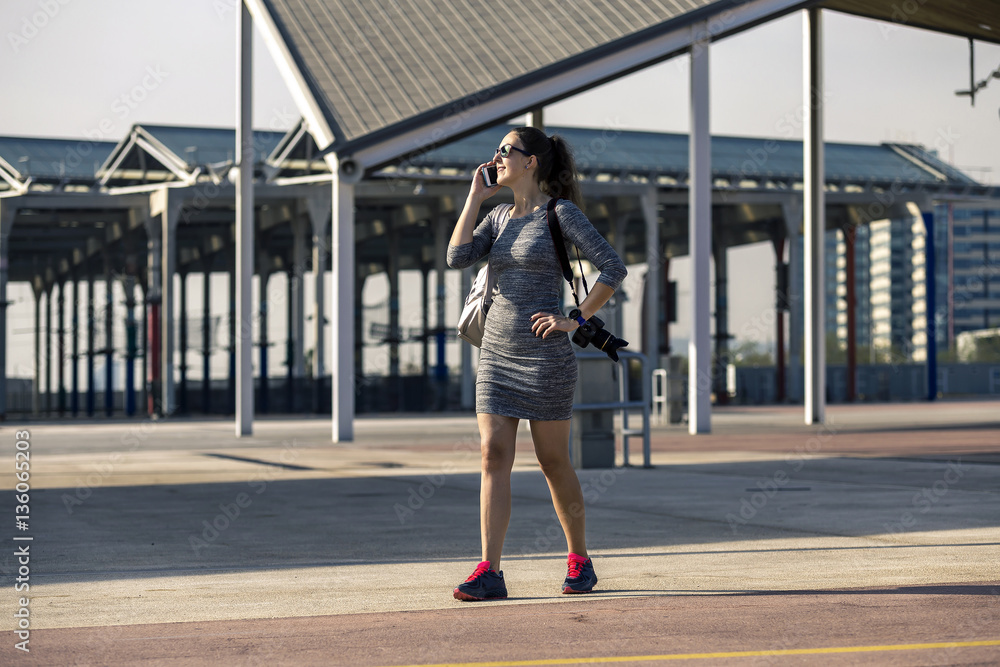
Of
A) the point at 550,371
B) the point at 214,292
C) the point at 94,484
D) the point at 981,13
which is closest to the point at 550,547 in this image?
the point at 550,371

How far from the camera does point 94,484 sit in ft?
36.7

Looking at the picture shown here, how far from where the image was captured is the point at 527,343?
446 cm

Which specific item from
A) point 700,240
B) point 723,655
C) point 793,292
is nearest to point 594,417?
point 700,240

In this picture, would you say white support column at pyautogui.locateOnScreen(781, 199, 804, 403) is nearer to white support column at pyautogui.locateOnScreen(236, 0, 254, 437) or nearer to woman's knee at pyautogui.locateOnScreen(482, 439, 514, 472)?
white support column at pyautogui.locateOnScreen(236, 0, 254, 437)

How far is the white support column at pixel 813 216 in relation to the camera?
21.6m

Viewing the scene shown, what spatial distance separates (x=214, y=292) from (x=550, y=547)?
54747mm

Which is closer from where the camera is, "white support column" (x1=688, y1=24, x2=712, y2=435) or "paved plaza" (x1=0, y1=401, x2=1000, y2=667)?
"paved plaza" (x1=0, y1=401, x2=1000, y2=667)

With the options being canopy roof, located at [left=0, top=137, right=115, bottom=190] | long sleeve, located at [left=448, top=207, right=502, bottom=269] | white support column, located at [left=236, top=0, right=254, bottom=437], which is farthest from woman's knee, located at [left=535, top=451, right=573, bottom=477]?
canopy roof, located at [left=0, top=137, right=115, bottom=190]

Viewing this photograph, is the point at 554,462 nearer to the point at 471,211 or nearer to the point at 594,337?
the point at 594,337

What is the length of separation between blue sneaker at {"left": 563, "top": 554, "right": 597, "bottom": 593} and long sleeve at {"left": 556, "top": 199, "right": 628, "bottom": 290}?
43.0 inches

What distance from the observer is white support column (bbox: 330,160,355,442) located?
1906 cm

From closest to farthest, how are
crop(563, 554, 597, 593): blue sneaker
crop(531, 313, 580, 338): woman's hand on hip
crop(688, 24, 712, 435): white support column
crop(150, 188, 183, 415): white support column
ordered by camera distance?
crop(531, 313, 580, 338): woman's hand on hip < crop(563, 554, 597, 593): blue sneaker < crop(688, 24, 712, 435): white support column < crop(150, 188, 183, 415): white support column

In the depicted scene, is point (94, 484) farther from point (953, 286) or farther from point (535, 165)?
point (953, 286)

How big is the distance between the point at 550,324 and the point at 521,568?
154cm
